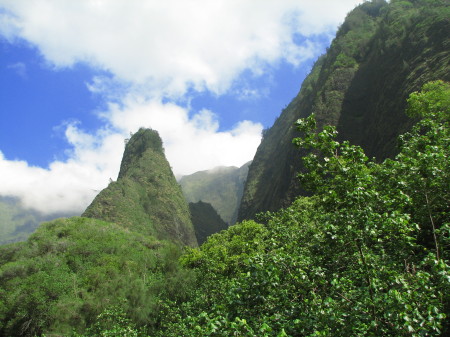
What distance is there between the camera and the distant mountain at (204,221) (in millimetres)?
161913

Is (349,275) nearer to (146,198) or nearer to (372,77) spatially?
(372,77)

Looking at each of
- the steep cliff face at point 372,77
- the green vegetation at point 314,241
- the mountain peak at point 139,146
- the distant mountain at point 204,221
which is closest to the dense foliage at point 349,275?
the green vegetation at point 314,241

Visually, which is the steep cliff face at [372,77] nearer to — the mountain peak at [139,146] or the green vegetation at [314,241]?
the green vegetation at [314,241]

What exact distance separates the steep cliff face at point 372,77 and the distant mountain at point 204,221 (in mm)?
58243

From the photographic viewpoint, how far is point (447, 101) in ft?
69.1

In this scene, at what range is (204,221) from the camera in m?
174

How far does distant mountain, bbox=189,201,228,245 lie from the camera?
161913 millimetres

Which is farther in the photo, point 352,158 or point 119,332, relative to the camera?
point 119,332

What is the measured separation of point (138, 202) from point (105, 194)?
14963 millimetres

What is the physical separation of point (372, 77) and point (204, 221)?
12251 centimetres

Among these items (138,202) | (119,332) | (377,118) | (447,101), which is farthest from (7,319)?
(138,202)

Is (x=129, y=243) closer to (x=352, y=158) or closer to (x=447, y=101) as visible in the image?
(x=447, y=101)

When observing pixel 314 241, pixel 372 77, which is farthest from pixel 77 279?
pixel 372 77

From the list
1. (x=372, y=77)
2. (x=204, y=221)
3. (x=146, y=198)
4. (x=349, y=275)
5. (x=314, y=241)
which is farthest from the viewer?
(x=204, y=221)
